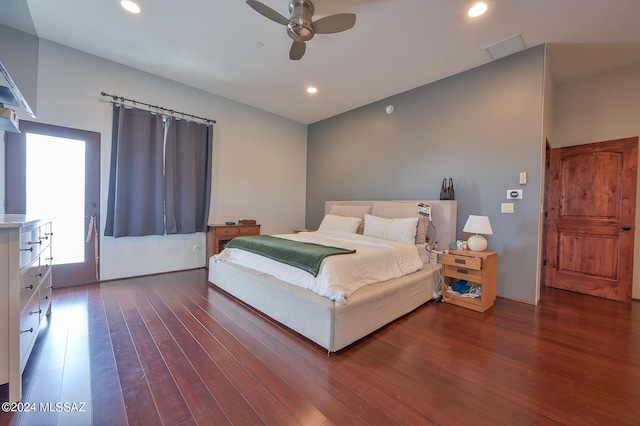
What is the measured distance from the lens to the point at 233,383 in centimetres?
157

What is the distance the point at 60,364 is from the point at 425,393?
2.38 m

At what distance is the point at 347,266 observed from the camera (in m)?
2.20

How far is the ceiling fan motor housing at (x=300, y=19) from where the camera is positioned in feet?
7.09

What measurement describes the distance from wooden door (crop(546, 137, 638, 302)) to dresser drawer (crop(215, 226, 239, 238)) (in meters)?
4.85

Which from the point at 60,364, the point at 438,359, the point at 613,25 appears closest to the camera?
the point at 60,364

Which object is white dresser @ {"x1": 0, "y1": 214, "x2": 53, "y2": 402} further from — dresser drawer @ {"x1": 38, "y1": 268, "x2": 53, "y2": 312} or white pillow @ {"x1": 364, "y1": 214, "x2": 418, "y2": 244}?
white pillow @ {"x1": 364, "y1": 214, "x2": 418, "y2": 244}

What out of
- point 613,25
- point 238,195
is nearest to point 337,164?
point 238,195

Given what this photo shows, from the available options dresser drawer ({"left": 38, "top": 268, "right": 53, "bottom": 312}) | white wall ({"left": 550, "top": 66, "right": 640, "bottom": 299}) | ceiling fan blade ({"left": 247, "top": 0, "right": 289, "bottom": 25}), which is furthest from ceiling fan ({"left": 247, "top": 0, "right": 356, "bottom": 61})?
white wall ({"left": 550, "top": 66, "right": 640, "bottom": 299})

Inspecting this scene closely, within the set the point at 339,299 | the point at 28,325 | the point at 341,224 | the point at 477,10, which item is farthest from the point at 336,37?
the point at 28,325

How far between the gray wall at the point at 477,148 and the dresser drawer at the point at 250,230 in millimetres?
1974

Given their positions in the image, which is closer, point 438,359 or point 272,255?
point 438,359

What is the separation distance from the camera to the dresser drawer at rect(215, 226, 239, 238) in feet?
13.6

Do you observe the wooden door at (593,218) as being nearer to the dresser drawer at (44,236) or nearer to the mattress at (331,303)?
the mattress at (331,303)

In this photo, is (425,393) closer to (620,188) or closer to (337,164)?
(620,188)
